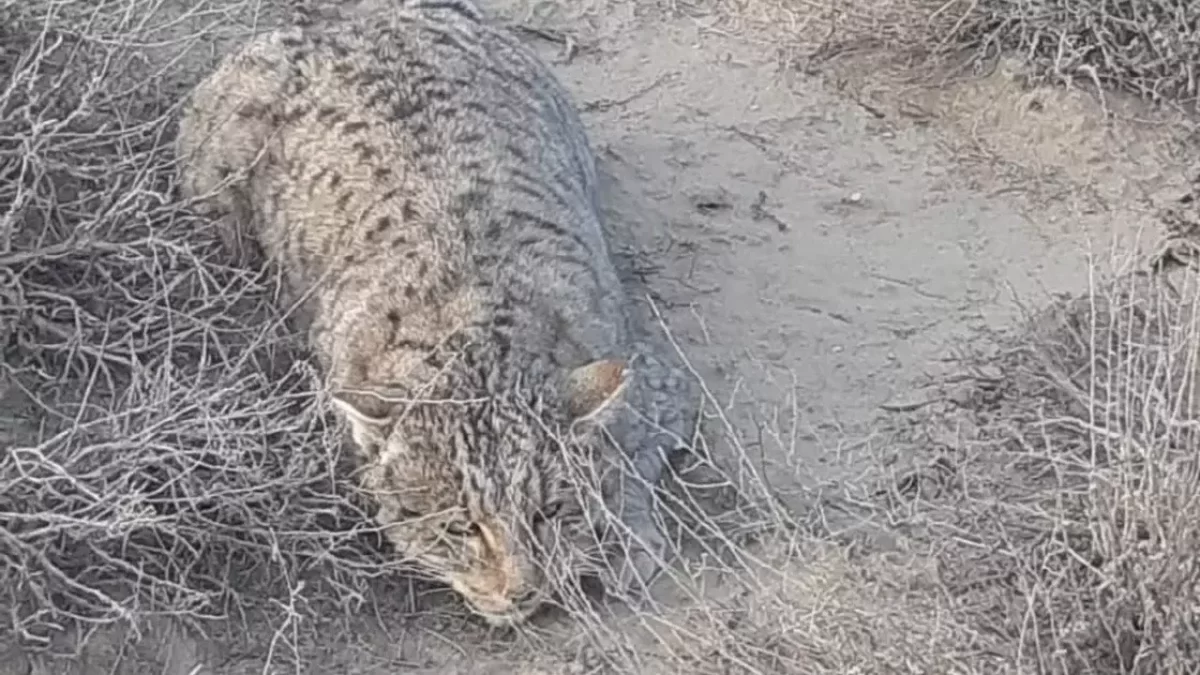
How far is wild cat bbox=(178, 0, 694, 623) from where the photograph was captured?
16.5 ft

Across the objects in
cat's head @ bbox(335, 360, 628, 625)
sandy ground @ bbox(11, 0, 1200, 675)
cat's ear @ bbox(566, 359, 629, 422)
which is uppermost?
cat's ear @ bbox(566, 359, 629, 422)

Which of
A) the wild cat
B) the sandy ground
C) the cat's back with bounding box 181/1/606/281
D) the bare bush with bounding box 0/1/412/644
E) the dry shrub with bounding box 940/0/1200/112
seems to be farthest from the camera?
the dry shrub with bounding box 940/0/1200/112

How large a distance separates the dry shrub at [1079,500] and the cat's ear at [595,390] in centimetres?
76

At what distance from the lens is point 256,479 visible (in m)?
5.11

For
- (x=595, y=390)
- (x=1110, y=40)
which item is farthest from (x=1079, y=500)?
(x=1110, y=40)

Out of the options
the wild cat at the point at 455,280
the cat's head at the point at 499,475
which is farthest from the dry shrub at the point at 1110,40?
the cat's head at the point at 499,475

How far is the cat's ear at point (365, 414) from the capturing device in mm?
5082

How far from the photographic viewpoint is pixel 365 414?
16.7 feet

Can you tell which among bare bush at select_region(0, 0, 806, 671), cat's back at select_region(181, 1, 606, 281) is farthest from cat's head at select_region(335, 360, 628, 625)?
cat's back at select_region(181, 1, 606, 281)

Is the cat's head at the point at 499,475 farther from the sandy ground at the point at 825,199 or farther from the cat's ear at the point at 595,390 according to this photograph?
the sandy ground at the point at 825,199

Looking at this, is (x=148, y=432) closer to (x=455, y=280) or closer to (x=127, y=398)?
(x=127, y=398)

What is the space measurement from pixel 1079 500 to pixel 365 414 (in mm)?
1713

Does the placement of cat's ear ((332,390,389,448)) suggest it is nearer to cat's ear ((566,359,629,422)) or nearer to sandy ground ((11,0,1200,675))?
cat's ear ((566,359,629,422))

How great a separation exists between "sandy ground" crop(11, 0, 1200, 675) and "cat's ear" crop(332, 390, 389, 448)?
44.3 inches
